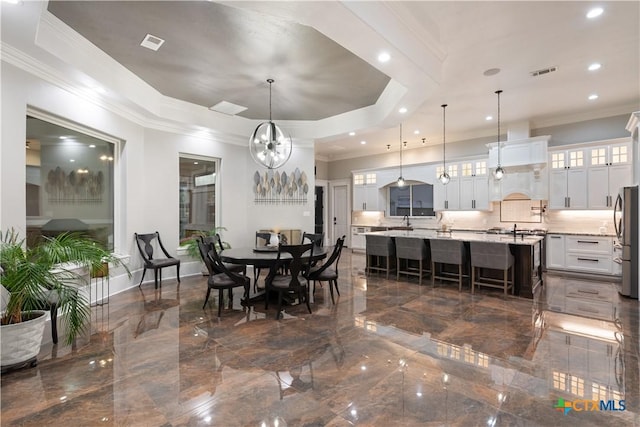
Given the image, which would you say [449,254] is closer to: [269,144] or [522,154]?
[522,154]

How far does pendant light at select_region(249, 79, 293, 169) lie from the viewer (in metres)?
4.63

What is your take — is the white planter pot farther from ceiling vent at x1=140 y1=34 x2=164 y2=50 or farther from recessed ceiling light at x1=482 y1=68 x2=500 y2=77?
recessed ceiling light at x1=482 y1=68 x2=500 y2=77

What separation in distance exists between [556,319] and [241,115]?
6.28 m

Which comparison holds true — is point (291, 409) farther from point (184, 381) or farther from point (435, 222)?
point (435, 222)

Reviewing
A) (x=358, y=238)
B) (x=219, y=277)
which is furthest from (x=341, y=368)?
(x=358, y=238)

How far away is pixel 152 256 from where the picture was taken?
5.52m

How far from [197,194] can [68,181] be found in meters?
2.43

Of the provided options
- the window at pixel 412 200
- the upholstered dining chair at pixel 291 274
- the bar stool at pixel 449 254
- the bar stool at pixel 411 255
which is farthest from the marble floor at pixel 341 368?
the window at pixel 412 200

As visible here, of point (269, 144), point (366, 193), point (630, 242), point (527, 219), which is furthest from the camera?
point (366, 193)

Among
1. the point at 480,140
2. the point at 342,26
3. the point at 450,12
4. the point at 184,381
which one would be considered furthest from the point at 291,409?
the point at 480,140

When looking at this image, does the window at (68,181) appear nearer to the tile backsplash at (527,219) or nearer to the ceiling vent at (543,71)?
the ceiling vent at (543,71)

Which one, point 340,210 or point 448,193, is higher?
point 448,193

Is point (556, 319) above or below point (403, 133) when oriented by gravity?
below

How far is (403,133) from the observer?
798 cm
